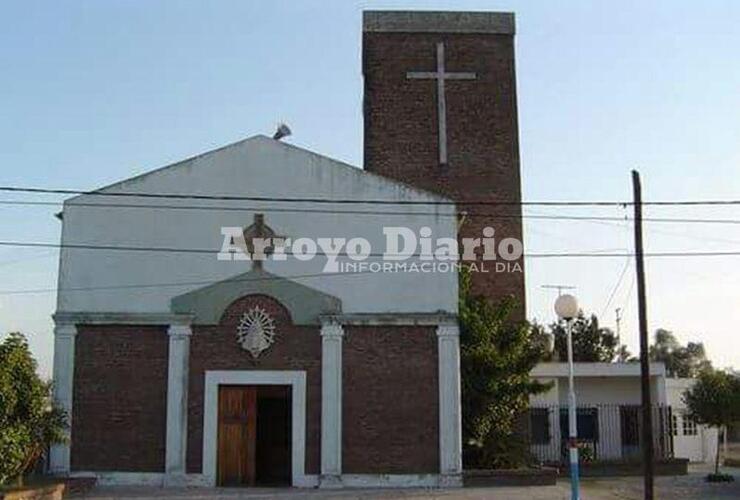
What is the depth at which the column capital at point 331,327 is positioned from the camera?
80.0 ft

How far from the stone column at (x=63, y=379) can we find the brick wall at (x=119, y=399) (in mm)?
132

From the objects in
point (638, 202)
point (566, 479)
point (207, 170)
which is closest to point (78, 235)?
point (207, 170)

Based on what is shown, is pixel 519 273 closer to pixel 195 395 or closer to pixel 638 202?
pixel 638 202

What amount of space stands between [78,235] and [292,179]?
538cm

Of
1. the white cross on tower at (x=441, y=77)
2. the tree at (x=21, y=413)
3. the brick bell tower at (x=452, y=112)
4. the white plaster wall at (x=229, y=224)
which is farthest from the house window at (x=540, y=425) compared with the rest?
the tree at (x=21, y=413)

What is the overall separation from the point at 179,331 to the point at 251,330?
1727mm

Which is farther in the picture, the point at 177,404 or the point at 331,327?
the point at 331,327

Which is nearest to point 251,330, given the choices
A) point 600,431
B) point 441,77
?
point 441,77

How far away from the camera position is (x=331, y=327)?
2441 cm

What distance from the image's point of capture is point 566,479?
29.2m

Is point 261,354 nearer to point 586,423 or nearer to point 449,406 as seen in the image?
point 449,406

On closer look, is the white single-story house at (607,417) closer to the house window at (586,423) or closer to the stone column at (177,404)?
the house window at (586,423)

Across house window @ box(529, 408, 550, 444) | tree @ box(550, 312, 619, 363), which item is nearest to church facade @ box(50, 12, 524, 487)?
house window @ box(529, 408, 550, 444)

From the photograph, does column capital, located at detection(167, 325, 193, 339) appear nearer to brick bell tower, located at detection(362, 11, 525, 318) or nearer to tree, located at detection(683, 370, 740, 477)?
brick bell tower, located at detection(362, 11, 525, 318)
